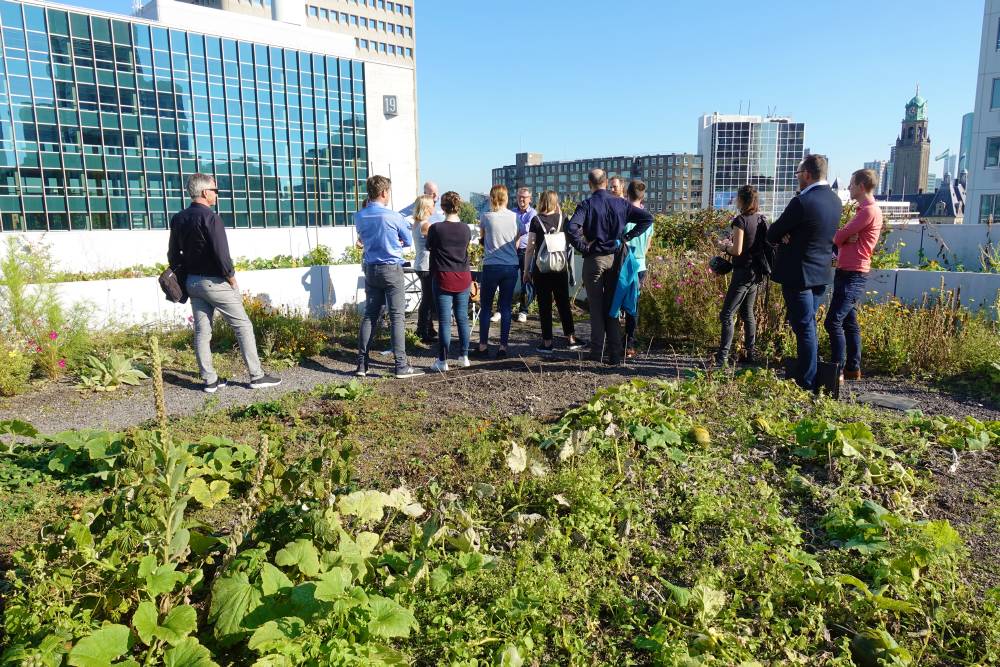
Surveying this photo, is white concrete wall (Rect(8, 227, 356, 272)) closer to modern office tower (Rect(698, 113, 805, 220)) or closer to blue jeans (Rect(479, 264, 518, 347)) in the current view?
blue jeans (Rect(479, 264, 518, 347))

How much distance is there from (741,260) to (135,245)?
376 inches

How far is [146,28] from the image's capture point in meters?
33.7

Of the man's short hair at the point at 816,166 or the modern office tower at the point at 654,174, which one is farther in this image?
the modern office tower at the point at 654,174

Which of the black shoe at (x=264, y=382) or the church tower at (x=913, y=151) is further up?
the church tower at (x=913, y=151)

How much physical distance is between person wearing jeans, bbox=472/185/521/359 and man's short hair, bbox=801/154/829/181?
311 cm

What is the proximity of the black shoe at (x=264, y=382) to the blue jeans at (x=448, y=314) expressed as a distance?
1689mm

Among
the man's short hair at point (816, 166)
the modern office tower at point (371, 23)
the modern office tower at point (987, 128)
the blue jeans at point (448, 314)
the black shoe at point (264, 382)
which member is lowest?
the black shoe at point (264, 382)

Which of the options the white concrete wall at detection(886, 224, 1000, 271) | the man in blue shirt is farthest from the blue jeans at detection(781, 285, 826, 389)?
the white concrete wall at detection(886, 224, 1000, 271)

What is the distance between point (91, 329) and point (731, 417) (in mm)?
7155

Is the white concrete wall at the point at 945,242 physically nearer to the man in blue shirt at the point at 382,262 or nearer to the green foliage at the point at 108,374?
the man in blue shirt at the point at 382,262

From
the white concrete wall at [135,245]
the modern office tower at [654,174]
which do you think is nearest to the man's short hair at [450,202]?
the white concrete wall at [135,245]

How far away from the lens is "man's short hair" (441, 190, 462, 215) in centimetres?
679

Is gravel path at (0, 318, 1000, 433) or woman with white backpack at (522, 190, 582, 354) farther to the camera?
woman with white backpack at (522, 190, 582, 354)

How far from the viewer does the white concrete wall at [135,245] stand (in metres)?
10.1
